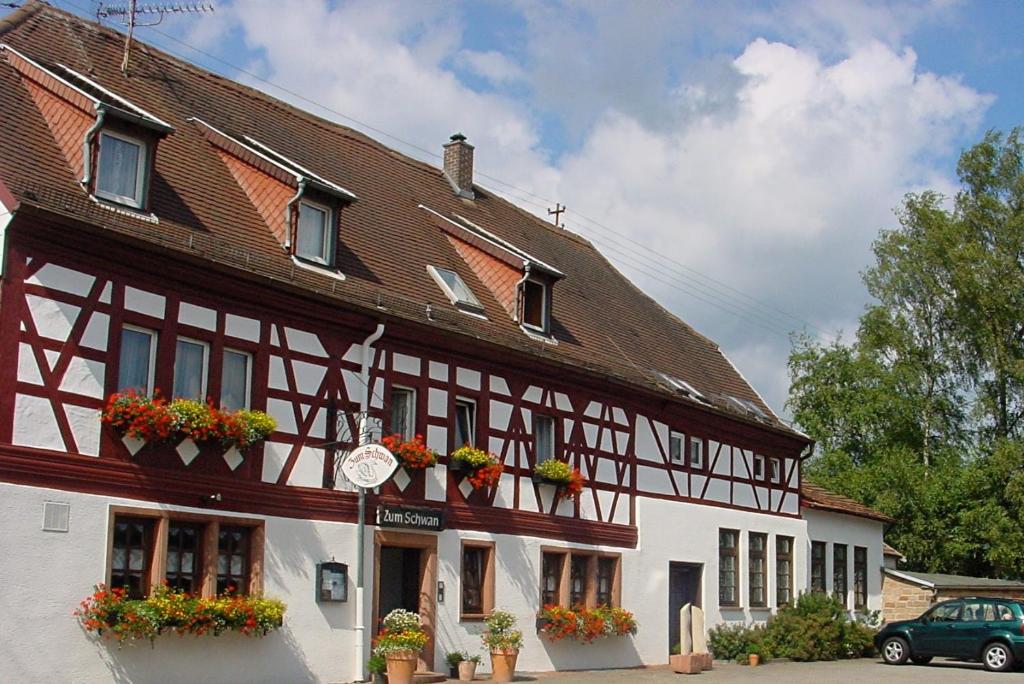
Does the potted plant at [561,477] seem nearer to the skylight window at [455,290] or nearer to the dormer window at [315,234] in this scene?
the skylight window at [455,290]

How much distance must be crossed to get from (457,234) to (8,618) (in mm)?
13430

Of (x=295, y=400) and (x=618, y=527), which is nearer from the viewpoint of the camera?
(x=295, y=400)

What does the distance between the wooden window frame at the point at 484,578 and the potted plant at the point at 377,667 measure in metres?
2.78

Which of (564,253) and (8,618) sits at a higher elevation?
(564,253)

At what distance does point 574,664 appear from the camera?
25.2 metres

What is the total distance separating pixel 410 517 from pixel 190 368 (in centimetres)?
467

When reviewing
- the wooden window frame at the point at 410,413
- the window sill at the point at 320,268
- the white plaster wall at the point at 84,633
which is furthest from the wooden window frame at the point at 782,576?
the white plaster wall at the point at 84,633

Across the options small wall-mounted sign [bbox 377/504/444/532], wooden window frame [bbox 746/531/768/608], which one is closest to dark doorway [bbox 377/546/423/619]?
small wall-mounted sign [bbox 377/504/444/532]

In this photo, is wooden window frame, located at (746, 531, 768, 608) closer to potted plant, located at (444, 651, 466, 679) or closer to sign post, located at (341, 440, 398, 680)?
potted plant, located at (444, 651, 466, 679)

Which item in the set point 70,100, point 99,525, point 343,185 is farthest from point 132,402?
point 343,185

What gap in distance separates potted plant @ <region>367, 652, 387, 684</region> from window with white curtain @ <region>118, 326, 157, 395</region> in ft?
17.2

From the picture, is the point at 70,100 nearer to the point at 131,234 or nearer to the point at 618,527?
the point at 131,234

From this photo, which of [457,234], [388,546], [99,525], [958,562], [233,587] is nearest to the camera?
[99,525]

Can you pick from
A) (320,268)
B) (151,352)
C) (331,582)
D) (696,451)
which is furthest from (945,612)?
(151,352)
